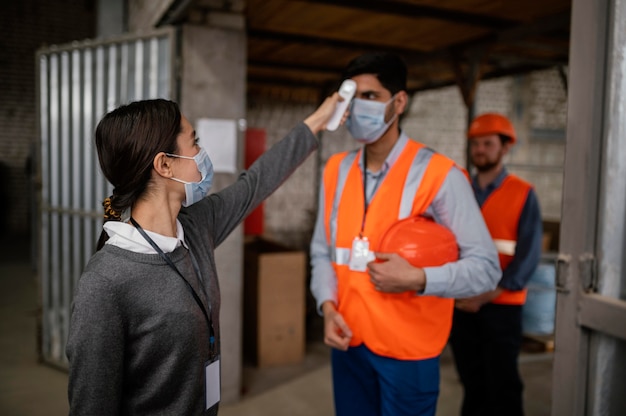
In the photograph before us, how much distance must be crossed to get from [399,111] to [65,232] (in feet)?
10.4

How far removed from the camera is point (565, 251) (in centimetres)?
137

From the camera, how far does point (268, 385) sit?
397 centimetres

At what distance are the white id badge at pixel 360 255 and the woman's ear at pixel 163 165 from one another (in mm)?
706

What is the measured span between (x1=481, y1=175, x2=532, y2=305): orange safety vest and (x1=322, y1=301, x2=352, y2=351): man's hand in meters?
1.43

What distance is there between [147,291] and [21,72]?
11.7 meters

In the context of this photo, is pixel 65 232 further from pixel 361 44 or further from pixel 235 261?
pixel 361 44

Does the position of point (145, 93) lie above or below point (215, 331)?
above

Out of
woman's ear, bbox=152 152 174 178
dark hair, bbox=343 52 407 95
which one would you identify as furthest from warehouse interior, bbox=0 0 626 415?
woman's ear, bbox=152 152 174 178

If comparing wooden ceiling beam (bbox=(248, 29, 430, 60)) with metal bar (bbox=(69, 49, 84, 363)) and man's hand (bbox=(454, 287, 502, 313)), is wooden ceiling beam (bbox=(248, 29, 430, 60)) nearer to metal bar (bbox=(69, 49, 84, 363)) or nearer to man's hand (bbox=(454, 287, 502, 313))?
metal bar (bbox=(69, 49, 84, 363))

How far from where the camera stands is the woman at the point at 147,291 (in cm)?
118

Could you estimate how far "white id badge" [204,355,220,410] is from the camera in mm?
1404

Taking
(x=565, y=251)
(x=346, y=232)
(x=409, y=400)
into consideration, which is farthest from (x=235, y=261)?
(x=565, y=251)

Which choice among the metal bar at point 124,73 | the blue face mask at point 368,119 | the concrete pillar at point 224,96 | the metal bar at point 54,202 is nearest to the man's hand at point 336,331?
the blue face mask at point 368,119

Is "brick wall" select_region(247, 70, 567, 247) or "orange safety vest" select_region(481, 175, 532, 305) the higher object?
"brick wall" select_region(247, 70, 567, 247)
